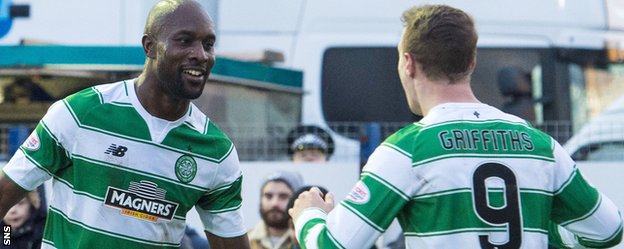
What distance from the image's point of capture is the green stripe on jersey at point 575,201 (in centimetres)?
425

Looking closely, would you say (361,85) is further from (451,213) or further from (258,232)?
(451,213)

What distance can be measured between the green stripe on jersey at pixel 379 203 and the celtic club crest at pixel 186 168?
1.08 m

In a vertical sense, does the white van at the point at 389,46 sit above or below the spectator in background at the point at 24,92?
above

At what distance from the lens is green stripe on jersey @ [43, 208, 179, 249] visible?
4848 millimetres

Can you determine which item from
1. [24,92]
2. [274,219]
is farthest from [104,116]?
[24,92]

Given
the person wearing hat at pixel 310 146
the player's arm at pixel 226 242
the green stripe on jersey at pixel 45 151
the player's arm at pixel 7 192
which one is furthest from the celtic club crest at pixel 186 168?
the person wearing hat at pixel 310 146

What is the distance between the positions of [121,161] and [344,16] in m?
5.85

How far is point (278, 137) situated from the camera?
8.59m

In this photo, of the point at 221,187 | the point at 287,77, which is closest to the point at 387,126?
the point at 287,77

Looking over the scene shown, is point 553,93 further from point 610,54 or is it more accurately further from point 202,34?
point 202,34

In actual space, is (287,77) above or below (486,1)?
below

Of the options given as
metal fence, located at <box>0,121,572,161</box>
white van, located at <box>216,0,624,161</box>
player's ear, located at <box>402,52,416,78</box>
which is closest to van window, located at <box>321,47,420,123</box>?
white van, located at <box>216,0,624,161</box>

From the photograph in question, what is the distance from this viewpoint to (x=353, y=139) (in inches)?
323

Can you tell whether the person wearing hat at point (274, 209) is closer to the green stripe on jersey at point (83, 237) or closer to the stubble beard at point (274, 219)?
the stubble beard at point (274, 219)
